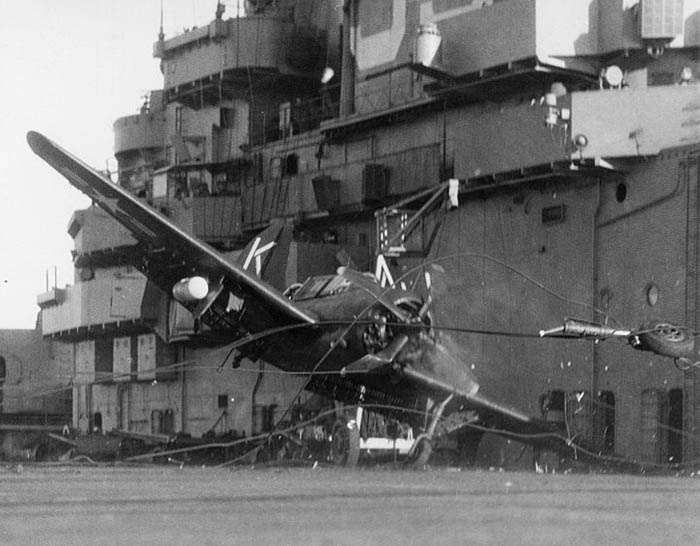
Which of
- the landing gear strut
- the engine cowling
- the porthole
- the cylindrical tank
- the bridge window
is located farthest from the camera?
the cylindrical tank

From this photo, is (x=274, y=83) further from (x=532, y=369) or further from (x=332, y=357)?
(x=332, y=357)

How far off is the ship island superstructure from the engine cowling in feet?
7.32

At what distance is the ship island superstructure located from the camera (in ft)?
92.8

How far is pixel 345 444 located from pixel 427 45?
1031cm

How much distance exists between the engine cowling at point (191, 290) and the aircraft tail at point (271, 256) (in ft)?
13.3

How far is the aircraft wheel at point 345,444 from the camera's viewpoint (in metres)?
25.5

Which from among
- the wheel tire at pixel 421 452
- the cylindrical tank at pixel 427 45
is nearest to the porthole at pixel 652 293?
the wheel tire at pixel 421 452

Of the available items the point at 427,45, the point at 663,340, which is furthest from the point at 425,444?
the point at 427,45

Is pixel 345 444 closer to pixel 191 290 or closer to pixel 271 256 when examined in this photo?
pixel 191 290

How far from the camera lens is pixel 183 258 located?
94.0ft

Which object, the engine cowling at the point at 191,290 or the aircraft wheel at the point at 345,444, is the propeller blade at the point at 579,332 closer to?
the aircraft wheel at the point at 345,444

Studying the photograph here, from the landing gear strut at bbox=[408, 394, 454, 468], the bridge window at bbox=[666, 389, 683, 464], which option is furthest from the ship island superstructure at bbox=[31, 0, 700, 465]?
the landing gear strut at bbox=[408, 394, 454, 468]

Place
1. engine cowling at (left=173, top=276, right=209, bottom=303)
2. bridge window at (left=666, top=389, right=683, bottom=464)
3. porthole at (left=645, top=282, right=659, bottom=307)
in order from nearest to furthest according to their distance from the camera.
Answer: bridge window at (left=666, top=389, right=683, bottom=464) → engine cowling at (left=173, top=276, right=209, bottom=303) → porthole at (left=645, top=282, right=659, bottom=307)

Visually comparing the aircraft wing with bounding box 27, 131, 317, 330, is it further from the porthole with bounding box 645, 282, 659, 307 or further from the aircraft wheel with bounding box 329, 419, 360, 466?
the porthole with bounding box 645, 282, 659, 307
